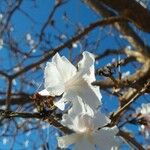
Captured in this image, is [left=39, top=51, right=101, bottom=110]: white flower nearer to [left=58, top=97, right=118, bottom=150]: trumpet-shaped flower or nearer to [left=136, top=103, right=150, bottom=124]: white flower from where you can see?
[left=58, top=97, right=118, bottom=150]: trumpet-shaped flower

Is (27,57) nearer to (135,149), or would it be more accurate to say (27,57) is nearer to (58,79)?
(135,149)

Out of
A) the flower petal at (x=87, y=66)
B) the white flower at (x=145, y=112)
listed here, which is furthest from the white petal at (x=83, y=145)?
the white flower at (x=145, y=112)

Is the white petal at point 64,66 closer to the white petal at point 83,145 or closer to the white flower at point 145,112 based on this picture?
the white petal at point 83,145

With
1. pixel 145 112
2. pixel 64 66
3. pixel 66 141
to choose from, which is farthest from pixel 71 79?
pixel 145 112

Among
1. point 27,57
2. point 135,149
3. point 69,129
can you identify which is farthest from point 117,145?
point 27,57

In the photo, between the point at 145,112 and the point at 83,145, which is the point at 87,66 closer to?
the point at 83,145

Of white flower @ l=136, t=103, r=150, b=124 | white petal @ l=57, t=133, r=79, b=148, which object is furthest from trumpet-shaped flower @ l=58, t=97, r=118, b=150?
white flower @ l=136, t=103, r=150, b=124

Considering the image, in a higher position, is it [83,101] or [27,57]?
[27,57]

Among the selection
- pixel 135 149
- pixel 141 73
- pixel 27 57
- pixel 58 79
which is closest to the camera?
pixel 58 79
